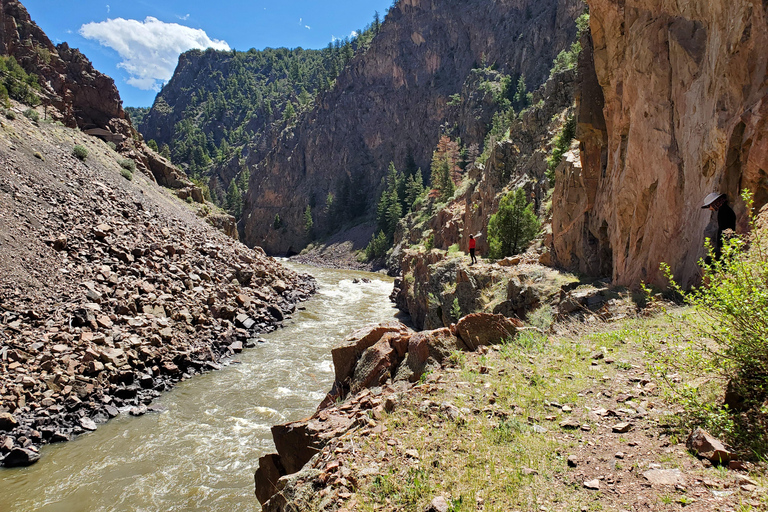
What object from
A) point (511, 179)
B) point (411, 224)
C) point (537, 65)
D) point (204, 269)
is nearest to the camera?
point (204, 269)

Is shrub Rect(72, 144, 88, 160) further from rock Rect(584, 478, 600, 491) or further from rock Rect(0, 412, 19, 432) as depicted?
rock Rect(584, 478, 600, 491)

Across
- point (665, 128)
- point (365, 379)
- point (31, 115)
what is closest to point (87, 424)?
point (365, 379)

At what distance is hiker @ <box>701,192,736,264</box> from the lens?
785cm

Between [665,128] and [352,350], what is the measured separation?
32.3ft

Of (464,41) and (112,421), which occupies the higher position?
(464,41)

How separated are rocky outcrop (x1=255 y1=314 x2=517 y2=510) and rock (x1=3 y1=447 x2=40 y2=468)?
25.2 ft

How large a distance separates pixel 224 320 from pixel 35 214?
9.66 meters

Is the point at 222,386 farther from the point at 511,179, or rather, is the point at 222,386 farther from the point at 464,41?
the point at 464,41

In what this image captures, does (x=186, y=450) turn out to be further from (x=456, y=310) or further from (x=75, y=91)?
(x=75, y=91)

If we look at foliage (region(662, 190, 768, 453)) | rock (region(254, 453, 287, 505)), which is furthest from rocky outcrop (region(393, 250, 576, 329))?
rock (region(254, 453, 287, 505))

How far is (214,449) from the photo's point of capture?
11.5 meters

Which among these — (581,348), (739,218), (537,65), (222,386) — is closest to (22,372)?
(222,386)

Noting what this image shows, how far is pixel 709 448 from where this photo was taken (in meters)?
3.55

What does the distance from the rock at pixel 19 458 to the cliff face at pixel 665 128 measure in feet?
52.3
